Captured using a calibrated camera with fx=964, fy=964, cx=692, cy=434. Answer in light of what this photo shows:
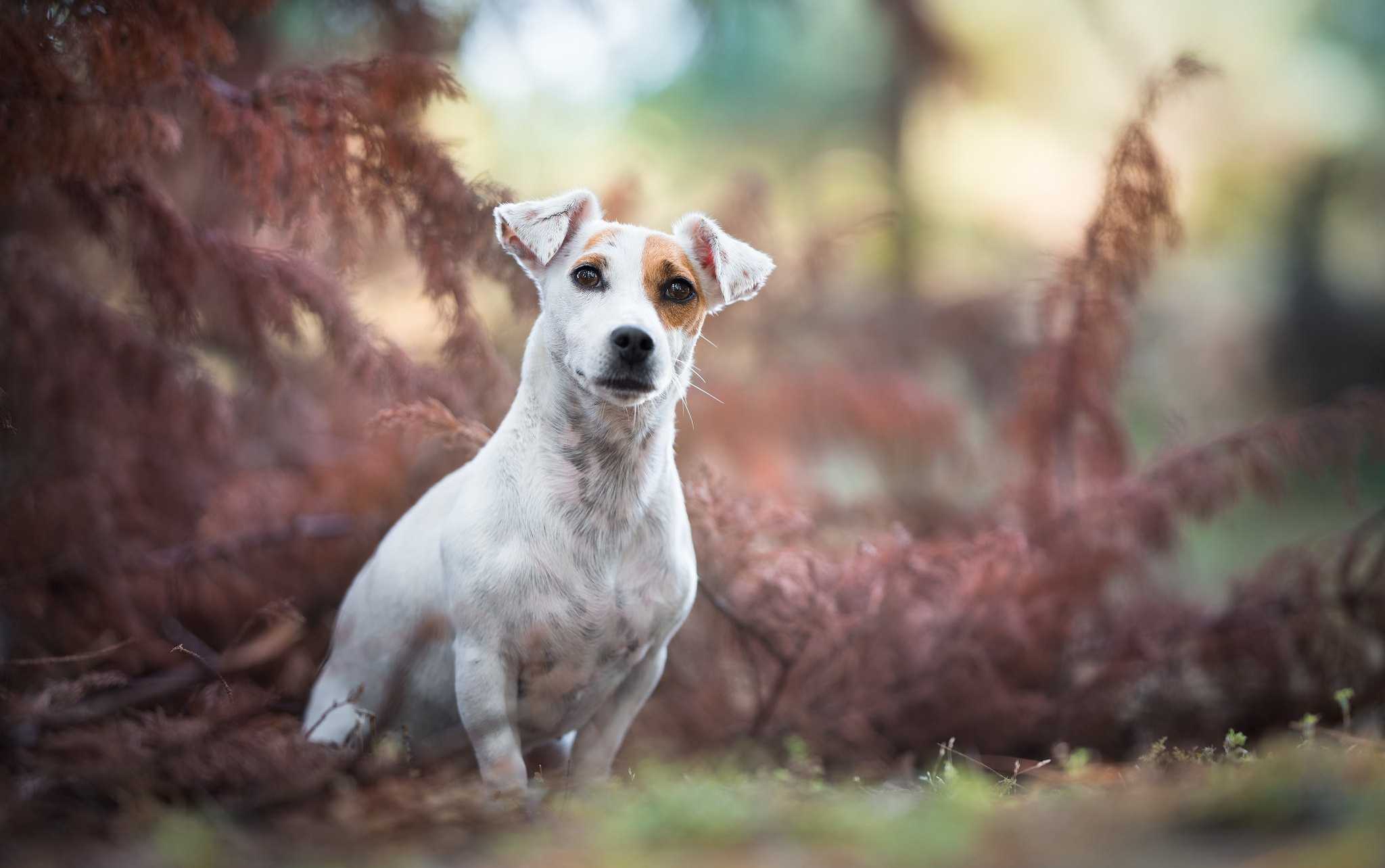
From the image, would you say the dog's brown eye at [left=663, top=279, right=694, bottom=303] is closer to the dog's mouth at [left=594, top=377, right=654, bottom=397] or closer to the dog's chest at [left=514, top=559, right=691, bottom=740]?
the dog's mouth at [left=594, top=377, right=654, bottom=397]

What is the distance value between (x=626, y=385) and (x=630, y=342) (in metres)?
0.13

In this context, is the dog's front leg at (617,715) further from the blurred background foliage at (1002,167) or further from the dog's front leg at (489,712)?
the blurred background foliage at (1002,167)

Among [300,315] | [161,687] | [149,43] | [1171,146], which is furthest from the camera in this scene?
[1171,146]

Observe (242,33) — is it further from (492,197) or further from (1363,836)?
(1363,836)

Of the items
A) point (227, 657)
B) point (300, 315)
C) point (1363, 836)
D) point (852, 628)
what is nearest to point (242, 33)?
point (300, 315)

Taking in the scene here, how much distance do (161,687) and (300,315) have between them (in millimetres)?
1639

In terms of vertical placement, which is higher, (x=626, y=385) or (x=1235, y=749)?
(x=626, y=385)

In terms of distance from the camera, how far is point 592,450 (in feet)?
9.66

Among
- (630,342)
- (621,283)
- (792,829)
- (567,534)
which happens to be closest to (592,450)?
(567,534)

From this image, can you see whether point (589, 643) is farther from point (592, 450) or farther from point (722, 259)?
point (722, 259)

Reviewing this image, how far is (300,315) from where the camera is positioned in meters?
4.24

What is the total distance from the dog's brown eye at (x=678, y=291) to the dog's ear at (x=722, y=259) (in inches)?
4.5

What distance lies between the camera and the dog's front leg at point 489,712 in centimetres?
279

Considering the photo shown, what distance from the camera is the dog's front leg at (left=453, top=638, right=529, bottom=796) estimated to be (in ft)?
9.14
